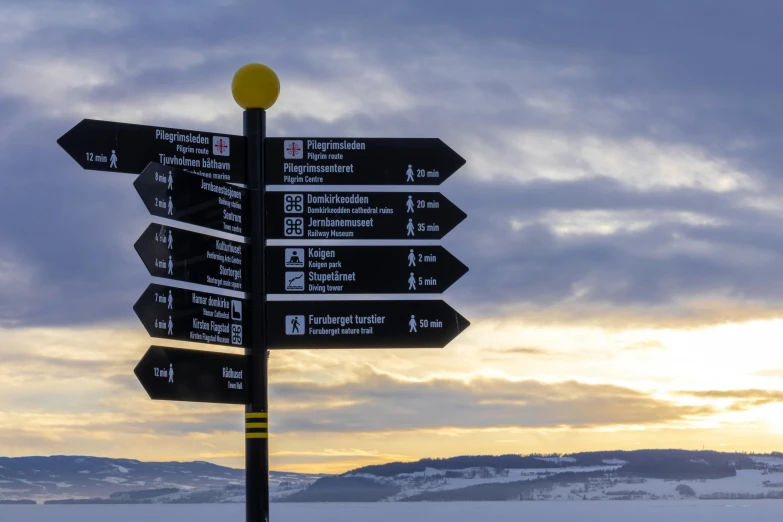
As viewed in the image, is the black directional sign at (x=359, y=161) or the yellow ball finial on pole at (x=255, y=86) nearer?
the yellow ball finial on pole at (x=255, y=86)

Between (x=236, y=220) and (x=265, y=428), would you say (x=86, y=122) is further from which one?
(x=265, y=428)

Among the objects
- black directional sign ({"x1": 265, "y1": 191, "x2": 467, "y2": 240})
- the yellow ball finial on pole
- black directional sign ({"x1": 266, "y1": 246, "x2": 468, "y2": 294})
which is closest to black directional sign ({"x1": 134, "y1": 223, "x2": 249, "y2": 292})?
black directional sign ({"x1": 266, "y1": 246, "x2": 468, "y2": 294})

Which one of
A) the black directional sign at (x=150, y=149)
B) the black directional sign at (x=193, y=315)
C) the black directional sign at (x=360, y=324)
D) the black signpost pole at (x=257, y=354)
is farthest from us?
the black directional sign at (x=360, y=324)

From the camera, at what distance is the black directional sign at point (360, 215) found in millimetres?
11781

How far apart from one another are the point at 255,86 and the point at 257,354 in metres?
2.92

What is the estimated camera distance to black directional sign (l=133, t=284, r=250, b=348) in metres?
10.3

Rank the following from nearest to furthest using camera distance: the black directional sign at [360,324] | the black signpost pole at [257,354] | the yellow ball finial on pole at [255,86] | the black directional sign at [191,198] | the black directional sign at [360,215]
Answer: the black directional sign at [191,198], the black signpost pole at [257,354], the black directional sign at [360,324], the yellow ball finial on pole at [255,86], the black directional sign at [360,215]

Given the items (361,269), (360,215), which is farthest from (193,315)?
(360,215)

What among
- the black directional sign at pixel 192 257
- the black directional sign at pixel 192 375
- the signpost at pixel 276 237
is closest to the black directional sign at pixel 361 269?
the signpost at pixel 276 237

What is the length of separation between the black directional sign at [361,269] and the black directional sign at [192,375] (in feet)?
3.33

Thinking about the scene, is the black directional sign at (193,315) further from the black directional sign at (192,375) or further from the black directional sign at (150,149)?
the black directional sign at (150,149)

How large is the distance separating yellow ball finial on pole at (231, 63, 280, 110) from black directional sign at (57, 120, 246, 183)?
427 mm

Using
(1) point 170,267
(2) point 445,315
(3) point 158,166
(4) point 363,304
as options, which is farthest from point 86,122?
(2) point 445,315

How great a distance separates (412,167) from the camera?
39.4 ft
